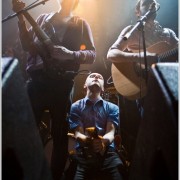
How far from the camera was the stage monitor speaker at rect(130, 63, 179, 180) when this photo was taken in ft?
3.20

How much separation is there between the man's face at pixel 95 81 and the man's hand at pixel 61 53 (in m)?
0.46

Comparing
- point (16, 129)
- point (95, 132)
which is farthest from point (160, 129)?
point (95, 132)

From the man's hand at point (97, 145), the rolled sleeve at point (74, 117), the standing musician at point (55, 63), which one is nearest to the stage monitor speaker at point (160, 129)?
the man's hand at point (97, 145)

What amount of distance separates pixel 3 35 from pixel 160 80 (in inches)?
83.6

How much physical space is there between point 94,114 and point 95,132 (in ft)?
1.48

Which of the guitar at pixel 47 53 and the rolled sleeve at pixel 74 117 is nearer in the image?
the guitar at pixel 47 53

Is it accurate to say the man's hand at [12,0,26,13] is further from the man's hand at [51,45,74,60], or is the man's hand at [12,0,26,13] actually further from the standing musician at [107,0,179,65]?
the standing musician at [107,0,179,65]

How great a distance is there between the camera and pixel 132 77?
2695 mm

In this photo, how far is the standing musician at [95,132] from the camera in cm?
230

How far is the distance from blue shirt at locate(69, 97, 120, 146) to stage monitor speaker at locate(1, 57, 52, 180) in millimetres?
1352

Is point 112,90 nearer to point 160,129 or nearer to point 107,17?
point 107,17

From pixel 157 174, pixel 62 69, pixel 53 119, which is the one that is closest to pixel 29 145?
pixel 157 174

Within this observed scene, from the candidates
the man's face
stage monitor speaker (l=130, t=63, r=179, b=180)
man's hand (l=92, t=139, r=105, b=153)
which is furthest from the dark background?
stage monitor speaker (l=130, t=63, r=179, b=180)

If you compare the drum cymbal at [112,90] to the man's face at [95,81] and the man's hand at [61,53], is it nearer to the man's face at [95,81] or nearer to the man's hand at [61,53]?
A: the man's face at [95,81]
